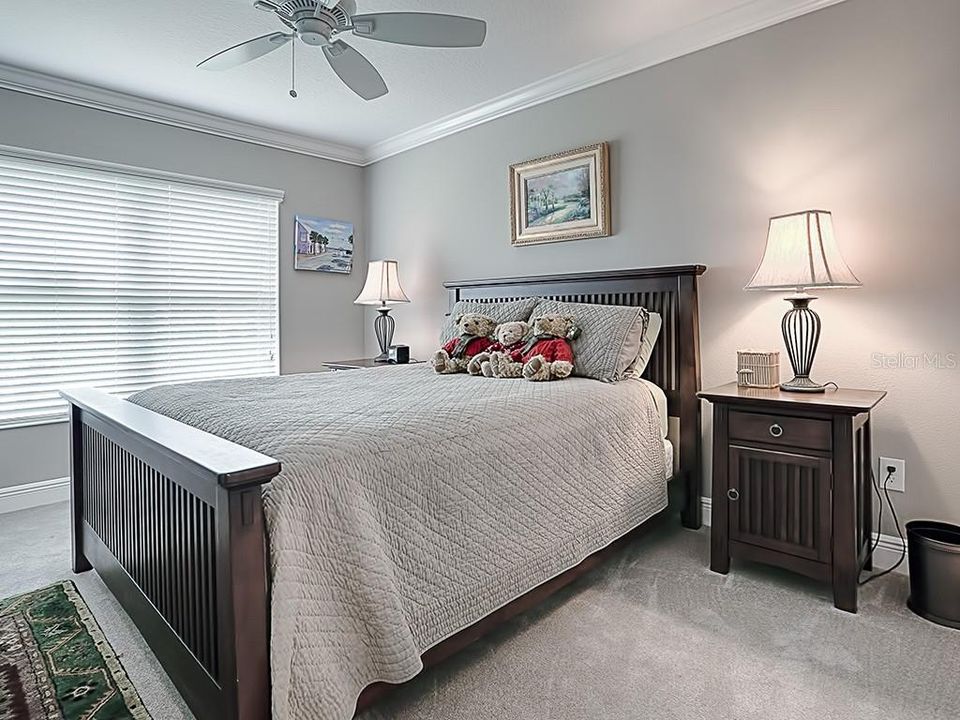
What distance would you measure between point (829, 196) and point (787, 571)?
1.55 meters

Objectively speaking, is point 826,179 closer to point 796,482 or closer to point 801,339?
point 801,339

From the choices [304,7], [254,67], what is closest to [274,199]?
[254,67]

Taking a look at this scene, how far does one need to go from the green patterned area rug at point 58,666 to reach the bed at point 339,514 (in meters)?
0.14

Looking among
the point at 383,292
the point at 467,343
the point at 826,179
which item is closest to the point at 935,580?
the point at 826,179

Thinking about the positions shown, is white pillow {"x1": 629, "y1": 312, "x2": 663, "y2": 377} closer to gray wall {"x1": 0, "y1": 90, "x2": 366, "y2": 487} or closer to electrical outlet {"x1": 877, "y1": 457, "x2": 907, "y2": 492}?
electrical outlet {"x1": 877, "y1": 457, "x2": 907, "y2": 492}

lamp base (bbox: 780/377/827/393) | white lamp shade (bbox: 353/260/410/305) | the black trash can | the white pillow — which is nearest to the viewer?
the black trash can

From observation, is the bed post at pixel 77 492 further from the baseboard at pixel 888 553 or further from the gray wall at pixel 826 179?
the baseboard at pixel 888 553

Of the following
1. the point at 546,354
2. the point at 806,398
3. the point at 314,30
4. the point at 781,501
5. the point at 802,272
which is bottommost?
the point at 781,501

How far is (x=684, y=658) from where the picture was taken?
5.59 ft

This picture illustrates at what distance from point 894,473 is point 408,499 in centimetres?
201

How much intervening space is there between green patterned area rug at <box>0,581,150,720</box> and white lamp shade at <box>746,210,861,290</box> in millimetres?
2454

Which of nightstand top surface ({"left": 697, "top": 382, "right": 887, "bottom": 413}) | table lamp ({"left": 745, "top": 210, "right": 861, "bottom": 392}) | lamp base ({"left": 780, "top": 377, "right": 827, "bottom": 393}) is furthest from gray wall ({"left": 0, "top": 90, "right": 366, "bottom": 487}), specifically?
lamp base ({"left": 780, "top": 377, "right": 827, "bottom": 393})

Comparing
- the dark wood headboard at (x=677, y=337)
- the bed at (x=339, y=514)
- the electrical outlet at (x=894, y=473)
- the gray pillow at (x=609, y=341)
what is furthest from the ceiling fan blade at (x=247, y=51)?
the electrical outlet at (x=894, y=473)

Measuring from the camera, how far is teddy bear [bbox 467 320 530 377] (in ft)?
9.07
